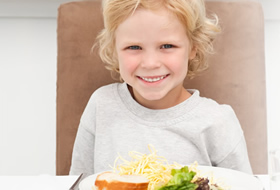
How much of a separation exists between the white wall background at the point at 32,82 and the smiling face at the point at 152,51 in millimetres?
690

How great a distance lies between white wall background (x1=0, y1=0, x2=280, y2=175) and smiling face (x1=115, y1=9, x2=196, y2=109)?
69cm

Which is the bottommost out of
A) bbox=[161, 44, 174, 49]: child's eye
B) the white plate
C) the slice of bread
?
the white plate

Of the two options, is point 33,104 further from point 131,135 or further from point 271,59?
point 271,59

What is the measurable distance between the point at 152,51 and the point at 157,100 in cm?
22

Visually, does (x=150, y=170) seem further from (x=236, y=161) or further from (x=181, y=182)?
(x=236, y=161)

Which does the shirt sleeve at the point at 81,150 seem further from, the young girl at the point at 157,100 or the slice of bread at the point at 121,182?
the slice of bread at the point at 121,182

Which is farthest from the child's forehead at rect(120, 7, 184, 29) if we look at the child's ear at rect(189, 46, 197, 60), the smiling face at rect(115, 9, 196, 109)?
the child's ear at rect(189, 46, 197, 60)

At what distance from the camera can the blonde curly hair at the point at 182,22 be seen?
1.11m

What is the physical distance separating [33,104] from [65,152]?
50cm

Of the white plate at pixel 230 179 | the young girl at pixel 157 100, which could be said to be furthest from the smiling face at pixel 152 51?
the white plate at pixel 230 179

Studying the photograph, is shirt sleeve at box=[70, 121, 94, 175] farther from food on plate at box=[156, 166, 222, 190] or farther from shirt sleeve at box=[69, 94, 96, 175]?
food on plate at box=[156, 166, 222, 190]

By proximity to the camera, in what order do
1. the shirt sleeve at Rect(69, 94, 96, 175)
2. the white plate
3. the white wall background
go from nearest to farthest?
the white plate, the shirt sleeve at Rect(69, 94, 96, 175), the white wall background

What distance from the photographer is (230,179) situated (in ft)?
2.65

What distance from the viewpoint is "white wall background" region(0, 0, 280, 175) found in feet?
5.71
